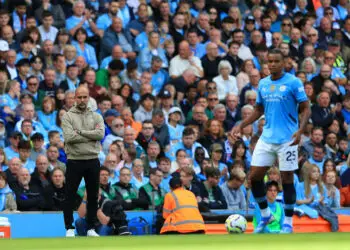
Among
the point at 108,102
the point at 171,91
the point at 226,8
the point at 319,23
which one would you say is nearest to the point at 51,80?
the point at 108,102

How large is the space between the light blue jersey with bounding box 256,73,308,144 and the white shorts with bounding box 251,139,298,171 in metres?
0.07

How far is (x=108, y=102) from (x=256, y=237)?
32.6 feet

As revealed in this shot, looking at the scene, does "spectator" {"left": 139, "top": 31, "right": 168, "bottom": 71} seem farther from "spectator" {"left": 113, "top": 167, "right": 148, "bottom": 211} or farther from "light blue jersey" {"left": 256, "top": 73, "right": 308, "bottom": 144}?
"light blue jersey" {"left": 256, "top": 73, "right": 308, "bottom": 144}

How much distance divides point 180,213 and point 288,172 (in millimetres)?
2930

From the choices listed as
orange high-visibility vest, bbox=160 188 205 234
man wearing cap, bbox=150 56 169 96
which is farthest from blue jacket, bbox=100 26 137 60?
orange high-visibility vest, bbox=160 188 205 234

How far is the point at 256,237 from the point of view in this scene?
10883 mm

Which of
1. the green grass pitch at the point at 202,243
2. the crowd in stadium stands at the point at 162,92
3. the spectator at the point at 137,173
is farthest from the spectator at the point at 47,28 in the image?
the green grass pitch at the point at 202,243

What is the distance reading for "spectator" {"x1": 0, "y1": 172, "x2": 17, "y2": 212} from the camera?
17203 millimetres

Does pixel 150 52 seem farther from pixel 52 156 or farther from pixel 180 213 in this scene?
pixel 180 213

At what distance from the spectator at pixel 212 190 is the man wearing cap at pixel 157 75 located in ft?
Answer: 11.6

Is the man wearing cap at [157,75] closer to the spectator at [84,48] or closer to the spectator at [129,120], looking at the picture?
the spectator at [84,48]

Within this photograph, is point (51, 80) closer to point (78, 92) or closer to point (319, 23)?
point (78, 92)

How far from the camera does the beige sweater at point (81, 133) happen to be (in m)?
14.9

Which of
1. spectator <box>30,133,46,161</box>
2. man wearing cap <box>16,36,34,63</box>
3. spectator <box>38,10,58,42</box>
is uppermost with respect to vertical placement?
spectator <box>38,10,58,42</box>
